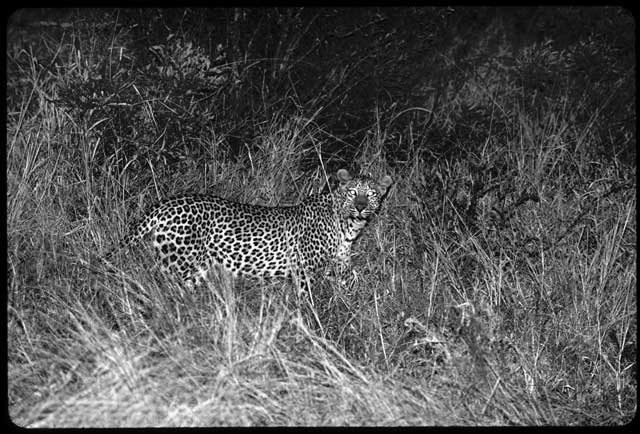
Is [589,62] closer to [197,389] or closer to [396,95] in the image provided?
[396,95]

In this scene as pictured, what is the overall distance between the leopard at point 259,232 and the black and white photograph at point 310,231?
17 millimetres

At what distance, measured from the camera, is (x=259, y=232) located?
6.91 metres

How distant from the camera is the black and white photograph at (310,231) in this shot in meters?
5.00

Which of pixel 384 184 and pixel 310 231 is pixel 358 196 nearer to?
pixel 384 184

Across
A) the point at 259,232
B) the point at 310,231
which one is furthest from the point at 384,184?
the point at 259,232

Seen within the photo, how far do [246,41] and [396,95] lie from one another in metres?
1.68

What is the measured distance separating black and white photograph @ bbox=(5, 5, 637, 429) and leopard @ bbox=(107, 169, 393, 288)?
0.05ft

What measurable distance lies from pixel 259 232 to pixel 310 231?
0.41 m

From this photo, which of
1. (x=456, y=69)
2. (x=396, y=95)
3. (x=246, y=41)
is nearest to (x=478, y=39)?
(x=456, y=69)

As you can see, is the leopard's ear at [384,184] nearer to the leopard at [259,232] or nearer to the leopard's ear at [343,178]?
the leopard at [259,232]

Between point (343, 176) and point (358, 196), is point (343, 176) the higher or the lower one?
the higher one

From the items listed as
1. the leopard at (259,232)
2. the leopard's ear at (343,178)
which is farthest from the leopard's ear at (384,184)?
the leopard's ear at (343,178)

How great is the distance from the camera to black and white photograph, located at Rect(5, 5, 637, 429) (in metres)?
5.00

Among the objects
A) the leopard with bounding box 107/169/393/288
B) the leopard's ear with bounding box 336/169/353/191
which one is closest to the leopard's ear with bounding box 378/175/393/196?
the leopard with bounding box 107/169/393/288
